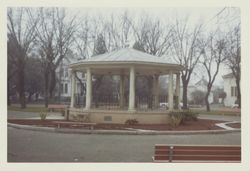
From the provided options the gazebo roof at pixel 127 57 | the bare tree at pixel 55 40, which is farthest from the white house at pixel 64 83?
the gazebo roof at pixel 127 57

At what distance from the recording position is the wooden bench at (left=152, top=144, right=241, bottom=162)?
9.38m

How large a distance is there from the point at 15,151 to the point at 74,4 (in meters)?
3.97

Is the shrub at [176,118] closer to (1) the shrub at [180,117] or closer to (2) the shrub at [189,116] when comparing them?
(1) the shrub at [180,117]

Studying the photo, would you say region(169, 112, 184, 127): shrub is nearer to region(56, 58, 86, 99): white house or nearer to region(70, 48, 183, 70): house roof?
region(70, 48, 183, 70): house roof

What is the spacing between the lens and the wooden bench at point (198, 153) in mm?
9383

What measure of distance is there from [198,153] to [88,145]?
159 inches

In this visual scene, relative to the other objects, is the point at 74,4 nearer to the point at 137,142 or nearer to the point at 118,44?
the point at 137,142

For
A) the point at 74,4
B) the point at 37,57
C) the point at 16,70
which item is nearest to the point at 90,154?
the point at 74,4

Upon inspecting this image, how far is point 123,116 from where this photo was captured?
60.0 ft

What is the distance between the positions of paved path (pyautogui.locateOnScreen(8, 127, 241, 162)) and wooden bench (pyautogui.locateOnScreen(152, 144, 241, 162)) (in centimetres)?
96

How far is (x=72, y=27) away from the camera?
27125 millimetres

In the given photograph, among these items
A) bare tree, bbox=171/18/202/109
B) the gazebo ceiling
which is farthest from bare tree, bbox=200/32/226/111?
the gazebo ceiling

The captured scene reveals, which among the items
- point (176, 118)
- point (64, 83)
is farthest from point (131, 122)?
point (64, 83)

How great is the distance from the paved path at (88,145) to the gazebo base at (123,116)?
3.56 meters
